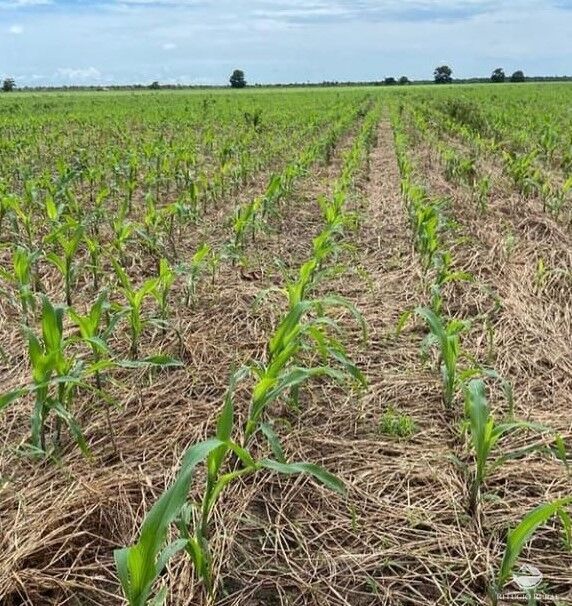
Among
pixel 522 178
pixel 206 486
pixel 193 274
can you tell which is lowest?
pixel 206 486

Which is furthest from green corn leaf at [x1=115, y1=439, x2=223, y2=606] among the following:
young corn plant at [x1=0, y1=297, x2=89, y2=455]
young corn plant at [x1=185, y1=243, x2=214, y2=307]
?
young corn plant at [x1=185, y1=243, x2=214, y2=307]

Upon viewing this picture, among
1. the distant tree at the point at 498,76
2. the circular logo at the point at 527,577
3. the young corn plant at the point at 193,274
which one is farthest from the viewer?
the distant tree at the point at 498,76

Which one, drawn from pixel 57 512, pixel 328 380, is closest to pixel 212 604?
pixel 57 512

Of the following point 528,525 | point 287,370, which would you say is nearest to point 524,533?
point 528,525

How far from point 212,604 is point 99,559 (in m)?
0.35

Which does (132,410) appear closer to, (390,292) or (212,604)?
(212,604)

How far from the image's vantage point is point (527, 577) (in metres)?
1.59

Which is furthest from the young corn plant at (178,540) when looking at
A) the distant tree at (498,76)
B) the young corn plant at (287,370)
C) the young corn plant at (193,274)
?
the distant tree at (498,76)

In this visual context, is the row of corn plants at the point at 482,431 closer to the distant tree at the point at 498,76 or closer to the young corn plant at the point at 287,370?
the young corn plant at the point at 287,370

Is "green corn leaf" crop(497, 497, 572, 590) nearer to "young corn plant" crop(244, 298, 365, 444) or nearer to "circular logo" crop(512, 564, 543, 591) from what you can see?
"circular logo" crop(512, 564, 543, 591)

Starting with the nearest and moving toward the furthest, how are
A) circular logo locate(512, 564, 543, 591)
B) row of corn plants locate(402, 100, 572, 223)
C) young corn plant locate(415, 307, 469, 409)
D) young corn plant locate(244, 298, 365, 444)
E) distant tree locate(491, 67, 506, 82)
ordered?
circular logo locate(512, 564, 543, 591) → young corn plant locate(244, 298, 365, 444) → young corn plant locate(415, 307, 469, 409) → row of corn plants locate(402, 100, 572, 223) → distant tree locate(491, 67, 506, 82)

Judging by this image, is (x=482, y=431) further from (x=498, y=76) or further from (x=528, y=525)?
(x=498, y=76)

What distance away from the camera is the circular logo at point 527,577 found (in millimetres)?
1570

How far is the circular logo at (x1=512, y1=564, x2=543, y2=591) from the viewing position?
5.15 ft
